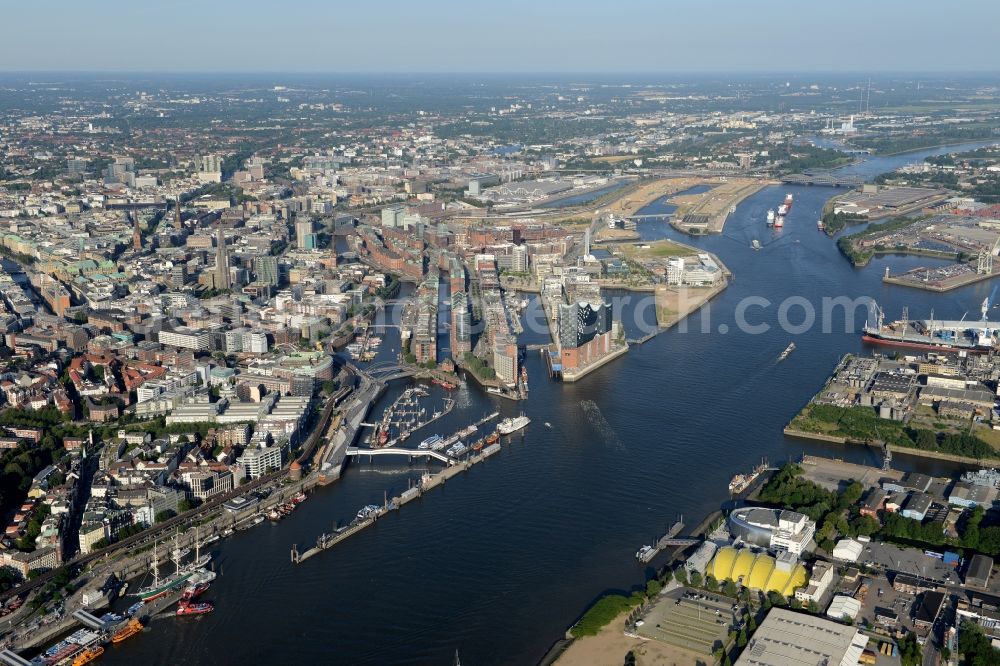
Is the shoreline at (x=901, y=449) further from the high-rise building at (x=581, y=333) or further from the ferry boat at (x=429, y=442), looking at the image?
the ferry boat at (x=429, y=442)

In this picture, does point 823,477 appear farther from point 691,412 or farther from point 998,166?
point 998,166

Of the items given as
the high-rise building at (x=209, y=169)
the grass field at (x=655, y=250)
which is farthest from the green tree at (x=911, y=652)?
the high-rise building at (x=209, y=169)

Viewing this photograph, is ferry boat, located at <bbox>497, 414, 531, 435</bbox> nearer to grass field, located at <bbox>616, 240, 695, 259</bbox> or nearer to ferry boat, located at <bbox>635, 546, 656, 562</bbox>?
ferry boat, located at <bbox>635, 546, 656, 562</bbox>

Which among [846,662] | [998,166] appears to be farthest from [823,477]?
[998,166]

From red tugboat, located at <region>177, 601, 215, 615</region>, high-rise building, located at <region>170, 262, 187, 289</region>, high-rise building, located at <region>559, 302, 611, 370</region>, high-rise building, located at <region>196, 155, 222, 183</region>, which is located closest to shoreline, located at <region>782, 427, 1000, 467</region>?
high-rise building, located at <region>559, 302, 611, 370</region>

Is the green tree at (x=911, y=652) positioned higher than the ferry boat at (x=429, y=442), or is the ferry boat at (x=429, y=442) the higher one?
the ferry boat at (x=429, y=442)

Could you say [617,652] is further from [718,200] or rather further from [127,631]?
[718,200]
